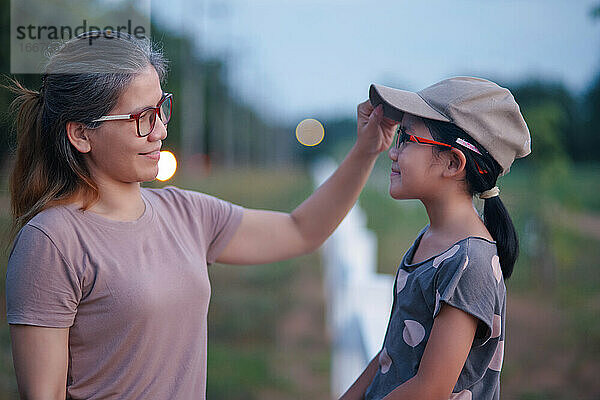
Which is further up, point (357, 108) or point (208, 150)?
point (357, 108)

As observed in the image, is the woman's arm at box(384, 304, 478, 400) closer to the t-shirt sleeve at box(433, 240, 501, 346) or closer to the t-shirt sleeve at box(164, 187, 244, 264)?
the t-shirt sleeve at box(433, 240, 501, 346)

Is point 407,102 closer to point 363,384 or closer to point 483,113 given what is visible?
point 483,113

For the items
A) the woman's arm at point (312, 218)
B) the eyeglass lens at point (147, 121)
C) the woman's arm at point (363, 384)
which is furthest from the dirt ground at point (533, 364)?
the eyeglass lens at point (147, 121)

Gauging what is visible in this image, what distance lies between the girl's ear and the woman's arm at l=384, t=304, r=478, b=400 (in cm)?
37

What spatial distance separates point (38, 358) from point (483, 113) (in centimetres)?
127

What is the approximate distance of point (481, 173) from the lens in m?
1.57

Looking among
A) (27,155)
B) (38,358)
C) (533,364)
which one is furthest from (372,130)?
(533,364)

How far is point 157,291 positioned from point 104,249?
0.18 meters

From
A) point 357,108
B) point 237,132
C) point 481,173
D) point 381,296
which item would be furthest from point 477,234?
point 237,132

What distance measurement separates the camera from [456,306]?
1.36 m

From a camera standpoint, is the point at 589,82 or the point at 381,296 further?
the point at 589,82

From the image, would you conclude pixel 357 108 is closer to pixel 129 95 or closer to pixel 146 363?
pixel 129 95

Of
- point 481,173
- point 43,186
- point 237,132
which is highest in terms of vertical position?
point 481,173

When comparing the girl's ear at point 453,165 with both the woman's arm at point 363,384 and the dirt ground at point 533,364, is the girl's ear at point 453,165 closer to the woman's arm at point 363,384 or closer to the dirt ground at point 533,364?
the woman's arm at point 363,384
